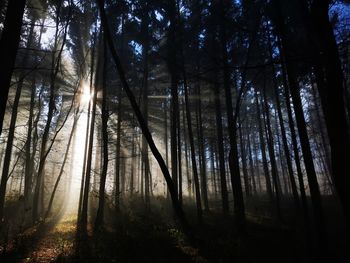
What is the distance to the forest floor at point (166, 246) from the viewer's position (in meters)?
7.99

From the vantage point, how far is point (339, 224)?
1338 cm

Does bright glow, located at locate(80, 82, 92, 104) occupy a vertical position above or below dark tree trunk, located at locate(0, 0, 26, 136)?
above

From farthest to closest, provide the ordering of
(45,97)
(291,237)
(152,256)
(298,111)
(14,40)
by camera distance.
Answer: (45,97) < (291,237) < (298,111) < (152,256) < (14,40)

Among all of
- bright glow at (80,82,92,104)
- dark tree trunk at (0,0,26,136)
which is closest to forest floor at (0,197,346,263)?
dark tree trunk at (0,0,26,136)

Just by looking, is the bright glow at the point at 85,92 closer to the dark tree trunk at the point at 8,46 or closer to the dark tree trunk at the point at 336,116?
the dark tree trunk at the point at 8,46

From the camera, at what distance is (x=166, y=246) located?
8.96 metres

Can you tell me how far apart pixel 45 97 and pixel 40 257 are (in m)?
14.7

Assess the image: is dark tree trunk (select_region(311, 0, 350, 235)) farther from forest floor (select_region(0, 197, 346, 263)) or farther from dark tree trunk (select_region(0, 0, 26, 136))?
forest floor (select_region(0, 197, 346, 263))

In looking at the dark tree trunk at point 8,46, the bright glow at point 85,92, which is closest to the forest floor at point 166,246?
the dark tree trunk at point 8,46

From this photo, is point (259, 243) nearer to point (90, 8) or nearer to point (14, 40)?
point (14, 40)

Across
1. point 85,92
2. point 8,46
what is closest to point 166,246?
point 8,46

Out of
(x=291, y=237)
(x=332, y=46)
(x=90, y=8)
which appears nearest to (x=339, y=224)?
(x=291, y=237)

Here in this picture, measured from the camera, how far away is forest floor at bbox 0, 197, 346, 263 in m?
7.99

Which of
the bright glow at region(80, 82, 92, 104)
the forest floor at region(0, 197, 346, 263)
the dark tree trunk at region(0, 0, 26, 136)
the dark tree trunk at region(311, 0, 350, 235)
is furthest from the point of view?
the bright glow at region(80, 82, 92, 104)
